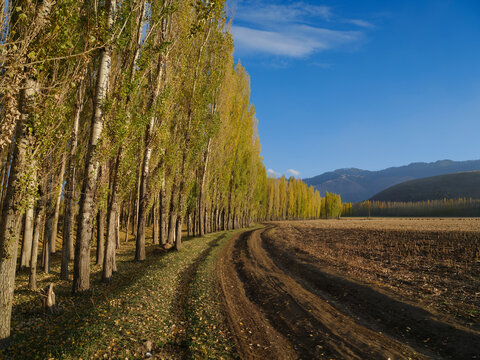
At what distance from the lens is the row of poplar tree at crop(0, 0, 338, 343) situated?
6636 mm

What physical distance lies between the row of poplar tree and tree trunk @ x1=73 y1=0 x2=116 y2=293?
41mm

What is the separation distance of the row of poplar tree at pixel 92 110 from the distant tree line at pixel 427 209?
6528 inches

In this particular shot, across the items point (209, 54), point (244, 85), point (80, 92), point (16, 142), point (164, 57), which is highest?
point (244, 85)

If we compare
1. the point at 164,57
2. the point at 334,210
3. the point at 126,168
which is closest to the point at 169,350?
the point at 126,168

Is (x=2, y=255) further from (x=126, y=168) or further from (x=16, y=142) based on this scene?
(x=126, y=168)

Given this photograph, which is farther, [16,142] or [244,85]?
[244,85]

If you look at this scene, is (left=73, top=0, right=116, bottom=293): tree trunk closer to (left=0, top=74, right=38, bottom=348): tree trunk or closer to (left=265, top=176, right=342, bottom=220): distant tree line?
(left=0, top=74, right=38, bottom=348): tree trunk

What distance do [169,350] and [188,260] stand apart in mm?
10980

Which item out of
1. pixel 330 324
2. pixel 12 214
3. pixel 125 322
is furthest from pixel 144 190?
pixel 330 324

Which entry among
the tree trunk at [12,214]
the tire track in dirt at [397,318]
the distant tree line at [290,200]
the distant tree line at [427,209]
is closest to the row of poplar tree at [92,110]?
the tree trunk at [12,214]

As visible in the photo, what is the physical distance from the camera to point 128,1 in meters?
11.6

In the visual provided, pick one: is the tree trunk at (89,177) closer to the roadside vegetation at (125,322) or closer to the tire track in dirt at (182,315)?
the roadside vegetation at (125,322)

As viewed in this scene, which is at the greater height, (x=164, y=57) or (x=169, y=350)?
(x=164, y=57)

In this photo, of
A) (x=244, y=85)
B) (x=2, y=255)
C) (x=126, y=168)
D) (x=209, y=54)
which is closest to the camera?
(x=2, y=255)
